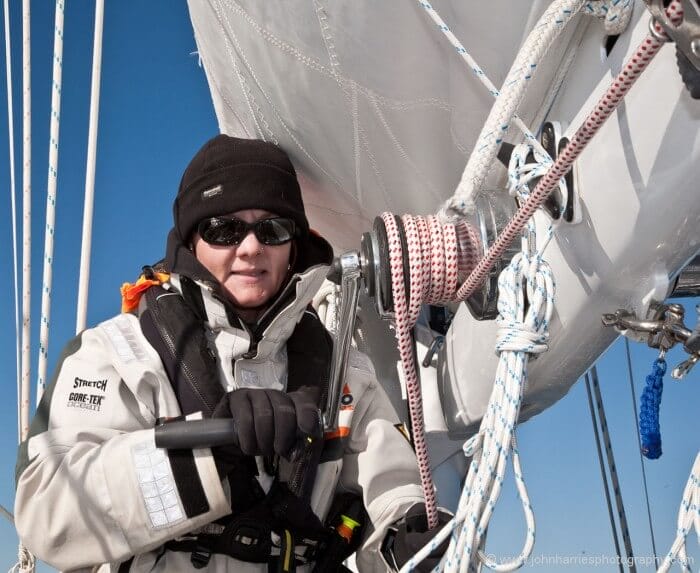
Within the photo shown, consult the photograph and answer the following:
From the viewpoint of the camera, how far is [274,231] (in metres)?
1.79

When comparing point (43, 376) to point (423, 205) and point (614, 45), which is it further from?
point (614, 45)

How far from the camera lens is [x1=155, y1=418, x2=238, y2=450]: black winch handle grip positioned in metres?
1.35

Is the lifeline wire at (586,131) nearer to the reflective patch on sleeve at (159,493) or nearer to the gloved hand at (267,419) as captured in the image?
the gloved hand at (267,419)

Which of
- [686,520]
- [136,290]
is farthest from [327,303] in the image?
[686,520]

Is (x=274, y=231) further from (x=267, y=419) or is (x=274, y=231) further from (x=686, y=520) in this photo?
(x=686, y=520)

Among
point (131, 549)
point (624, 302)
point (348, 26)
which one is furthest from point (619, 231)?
point (131, 549)

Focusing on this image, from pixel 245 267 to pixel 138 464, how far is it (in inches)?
22.2

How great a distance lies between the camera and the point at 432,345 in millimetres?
2328

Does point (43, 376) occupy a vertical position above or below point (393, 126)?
below

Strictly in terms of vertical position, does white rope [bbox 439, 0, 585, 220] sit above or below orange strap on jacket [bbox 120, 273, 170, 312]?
above

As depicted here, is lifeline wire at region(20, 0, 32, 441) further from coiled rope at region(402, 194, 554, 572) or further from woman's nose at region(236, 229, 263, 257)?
coiled rope at region(402, 194, 554, 572)

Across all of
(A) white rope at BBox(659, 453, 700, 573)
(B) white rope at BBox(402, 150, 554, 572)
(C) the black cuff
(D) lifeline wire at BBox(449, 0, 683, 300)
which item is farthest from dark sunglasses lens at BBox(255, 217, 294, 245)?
(A) white rope at BBox(659, 453, 700, 573)

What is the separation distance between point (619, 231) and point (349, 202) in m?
1.37

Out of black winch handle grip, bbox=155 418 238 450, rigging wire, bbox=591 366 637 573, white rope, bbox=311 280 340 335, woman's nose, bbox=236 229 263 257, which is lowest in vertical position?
rigging wire, bbox=591 366 637 573
